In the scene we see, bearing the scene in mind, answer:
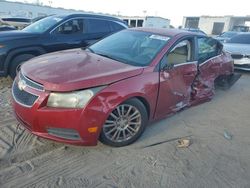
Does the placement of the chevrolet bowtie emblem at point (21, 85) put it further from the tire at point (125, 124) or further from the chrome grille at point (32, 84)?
the tire at point (125, 124)

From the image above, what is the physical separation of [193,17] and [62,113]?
61166mm

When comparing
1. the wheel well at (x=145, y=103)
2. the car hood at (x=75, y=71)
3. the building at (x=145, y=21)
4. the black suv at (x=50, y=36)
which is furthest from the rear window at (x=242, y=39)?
the building at (x=145, y=21)

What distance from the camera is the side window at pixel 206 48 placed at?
15.5ft

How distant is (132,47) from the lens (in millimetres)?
4094

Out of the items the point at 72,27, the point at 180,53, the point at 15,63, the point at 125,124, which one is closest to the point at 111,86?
the point at 125,124

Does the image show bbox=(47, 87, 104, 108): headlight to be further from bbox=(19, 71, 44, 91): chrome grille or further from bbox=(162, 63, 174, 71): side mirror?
bbox=(162, 63, 174, 71): side mirror

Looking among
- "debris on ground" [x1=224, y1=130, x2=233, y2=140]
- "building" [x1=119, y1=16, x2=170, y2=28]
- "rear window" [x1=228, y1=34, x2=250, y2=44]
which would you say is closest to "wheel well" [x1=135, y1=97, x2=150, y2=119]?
"debris on ground" [x1=224, y1=130, x2=233, y2=140]

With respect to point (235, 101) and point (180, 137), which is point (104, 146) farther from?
point (235, 101)

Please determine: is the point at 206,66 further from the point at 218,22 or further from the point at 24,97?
the point at 218,22

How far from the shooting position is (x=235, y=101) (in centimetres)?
580

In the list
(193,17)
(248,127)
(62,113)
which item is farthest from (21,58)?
(193,17)

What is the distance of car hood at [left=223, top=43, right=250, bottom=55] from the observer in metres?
8.38

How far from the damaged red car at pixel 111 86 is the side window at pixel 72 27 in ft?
7.31

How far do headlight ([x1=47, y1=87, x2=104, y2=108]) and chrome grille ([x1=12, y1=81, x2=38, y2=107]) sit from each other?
0.22 metres
